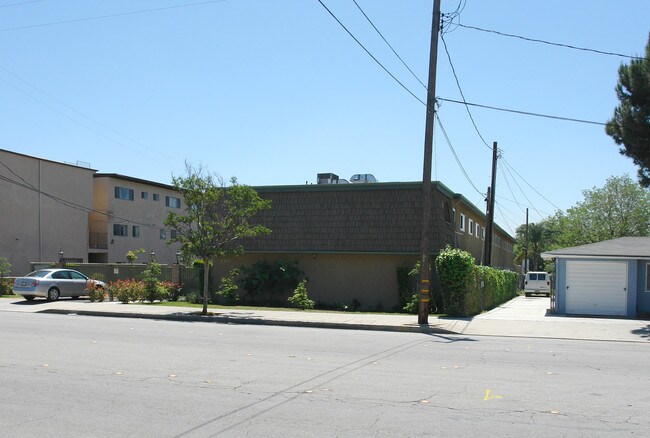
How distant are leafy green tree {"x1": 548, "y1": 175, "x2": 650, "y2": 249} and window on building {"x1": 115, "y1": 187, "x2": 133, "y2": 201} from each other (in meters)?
44.1

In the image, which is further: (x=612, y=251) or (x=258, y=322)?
(x=612, y=251)

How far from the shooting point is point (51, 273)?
87.1 ft

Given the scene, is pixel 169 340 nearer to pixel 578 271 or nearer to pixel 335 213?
pixel 335 213

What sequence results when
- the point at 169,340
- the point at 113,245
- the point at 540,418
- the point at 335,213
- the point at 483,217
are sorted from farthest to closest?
the point at 113,245, the point at 483,217, the point at 335,213, the point at 169,340, the point at 540,418

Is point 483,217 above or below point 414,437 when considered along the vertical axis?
above

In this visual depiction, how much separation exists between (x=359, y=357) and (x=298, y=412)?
183 inches

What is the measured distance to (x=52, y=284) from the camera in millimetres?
26328

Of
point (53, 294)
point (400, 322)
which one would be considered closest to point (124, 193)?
point (53, 294)

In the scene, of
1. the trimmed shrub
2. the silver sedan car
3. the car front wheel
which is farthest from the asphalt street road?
the car front wheel

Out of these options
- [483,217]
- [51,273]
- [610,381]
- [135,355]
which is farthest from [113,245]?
[610,381]

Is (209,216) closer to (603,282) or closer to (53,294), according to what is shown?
(53,294)

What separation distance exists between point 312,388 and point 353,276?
18165 mm

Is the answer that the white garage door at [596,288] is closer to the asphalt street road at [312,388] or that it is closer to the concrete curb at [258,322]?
the concrete curb at [258,322]

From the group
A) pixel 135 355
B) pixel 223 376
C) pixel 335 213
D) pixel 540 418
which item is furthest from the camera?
pixel 335 213
